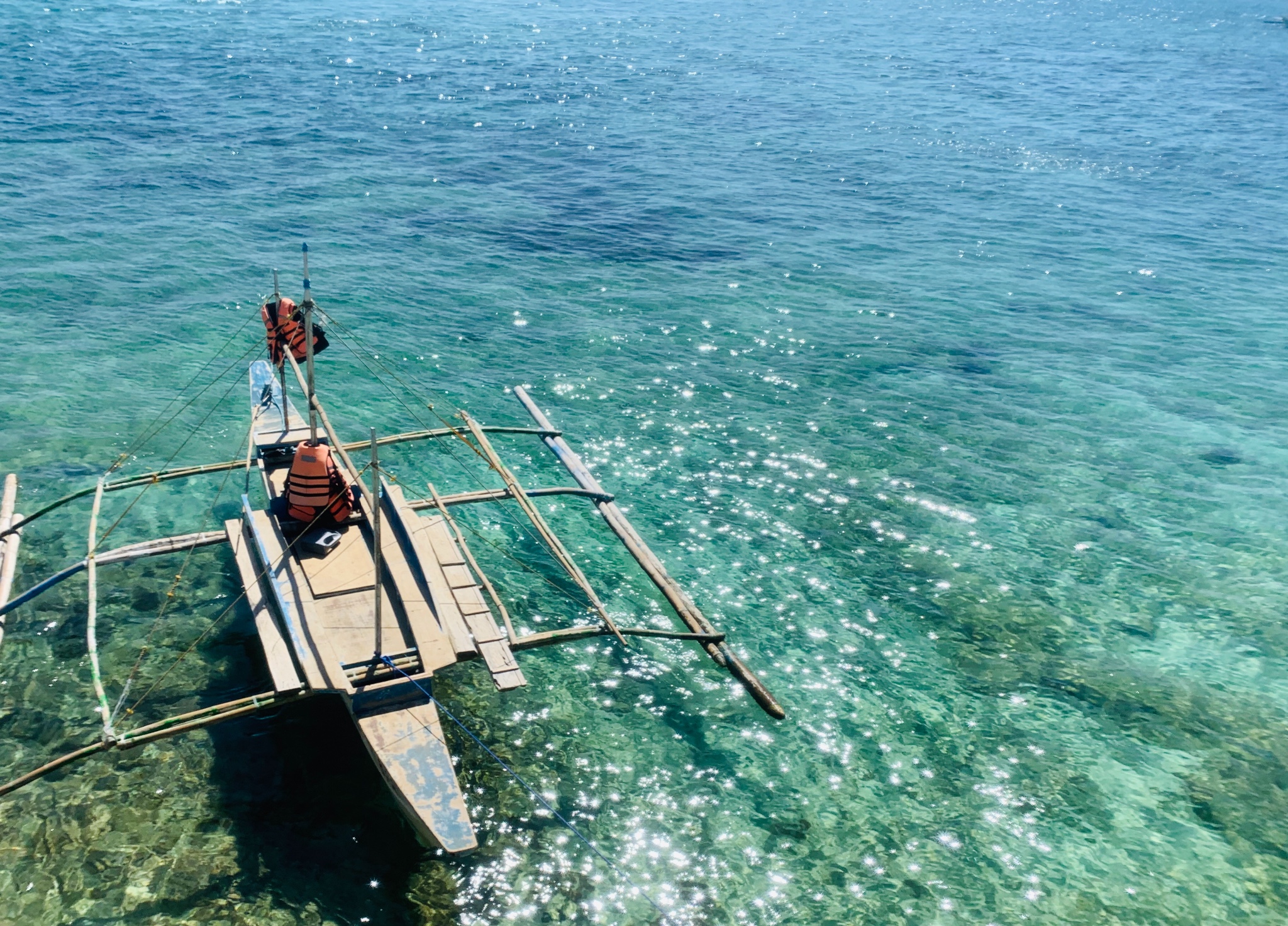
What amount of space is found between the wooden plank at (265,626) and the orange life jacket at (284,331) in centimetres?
338

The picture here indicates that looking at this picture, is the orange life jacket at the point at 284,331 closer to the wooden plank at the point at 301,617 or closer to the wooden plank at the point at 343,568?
the wooden plank at the point at 301,617

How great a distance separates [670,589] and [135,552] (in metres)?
9.18

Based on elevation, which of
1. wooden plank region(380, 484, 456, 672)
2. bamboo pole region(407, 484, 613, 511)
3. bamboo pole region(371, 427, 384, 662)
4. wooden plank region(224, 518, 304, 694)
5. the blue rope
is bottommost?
the blue rope

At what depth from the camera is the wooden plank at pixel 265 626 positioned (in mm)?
12969

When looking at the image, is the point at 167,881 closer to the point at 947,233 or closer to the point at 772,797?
the point at 772,797

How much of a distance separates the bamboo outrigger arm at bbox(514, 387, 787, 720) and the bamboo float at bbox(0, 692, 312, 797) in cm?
611

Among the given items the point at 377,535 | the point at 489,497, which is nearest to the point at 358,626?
the point at 377,535

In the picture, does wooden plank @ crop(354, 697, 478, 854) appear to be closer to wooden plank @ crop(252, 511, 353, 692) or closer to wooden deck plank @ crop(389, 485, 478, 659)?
wooden plank @ crop(252, 511, 353, 692)

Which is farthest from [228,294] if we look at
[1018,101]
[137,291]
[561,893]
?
[1018,101]

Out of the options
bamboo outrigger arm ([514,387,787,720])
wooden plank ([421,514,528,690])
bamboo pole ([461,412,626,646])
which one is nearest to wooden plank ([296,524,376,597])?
wooden plank ([421,514,528,690])

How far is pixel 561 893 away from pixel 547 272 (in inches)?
939

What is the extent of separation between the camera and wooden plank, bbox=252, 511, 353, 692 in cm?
1291

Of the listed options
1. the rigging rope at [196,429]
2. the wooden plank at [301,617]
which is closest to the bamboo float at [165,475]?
the rigging rope at [196,429]

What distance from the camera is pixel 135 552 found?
1622 centimetres
